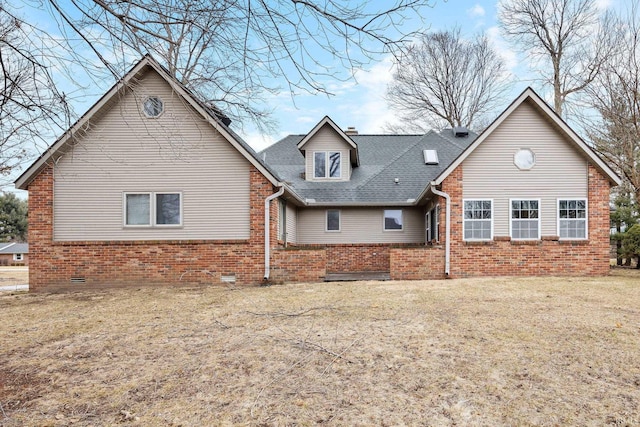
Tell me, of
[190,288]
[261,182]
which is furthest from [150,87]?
[190,288]

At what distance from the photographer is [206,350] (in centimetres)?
557

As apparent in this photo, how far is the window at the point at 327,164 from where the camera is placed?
1831 centimetres

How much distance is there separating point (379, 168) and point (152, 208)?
1076cm

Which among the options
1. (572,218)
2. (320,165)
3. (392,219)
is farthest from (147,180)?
(572,218)

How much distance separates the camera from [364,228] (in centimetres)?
1744

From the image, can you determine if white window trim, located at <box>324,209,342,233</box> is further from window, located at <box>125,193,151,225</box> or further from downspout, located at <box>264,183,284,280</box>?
window, located at <box>125,193,151,225</box>

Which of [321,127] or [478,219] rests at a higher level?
[321,127]

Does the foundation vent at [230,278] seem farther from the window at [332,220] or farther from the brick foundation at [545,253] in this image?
the brick foundation at [545,253]

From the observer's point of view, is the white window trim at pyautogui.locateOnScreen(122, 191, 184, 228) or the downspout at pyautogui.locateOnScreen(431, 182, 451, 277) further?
the downspout at pyautogui.locateOnScreen(431, 182, 451, 277)

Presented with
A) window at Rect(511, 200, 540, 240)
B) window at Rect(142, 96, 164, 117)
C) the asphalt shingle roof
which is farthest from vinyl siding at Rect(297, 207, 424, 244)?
window at Rect(142, 96, 164, 117)

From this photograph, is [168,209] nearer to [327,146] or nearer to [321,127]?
[321,127]

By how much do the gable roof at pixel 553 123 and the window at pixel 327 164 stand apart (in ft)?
19.1

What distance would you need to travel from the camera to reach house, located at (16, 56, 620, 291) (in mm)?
12289

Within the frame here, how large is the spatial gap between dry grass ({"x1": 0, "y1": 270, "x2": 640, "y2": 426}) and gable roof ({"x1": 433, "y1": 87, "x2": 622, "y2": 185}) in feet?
18.7
